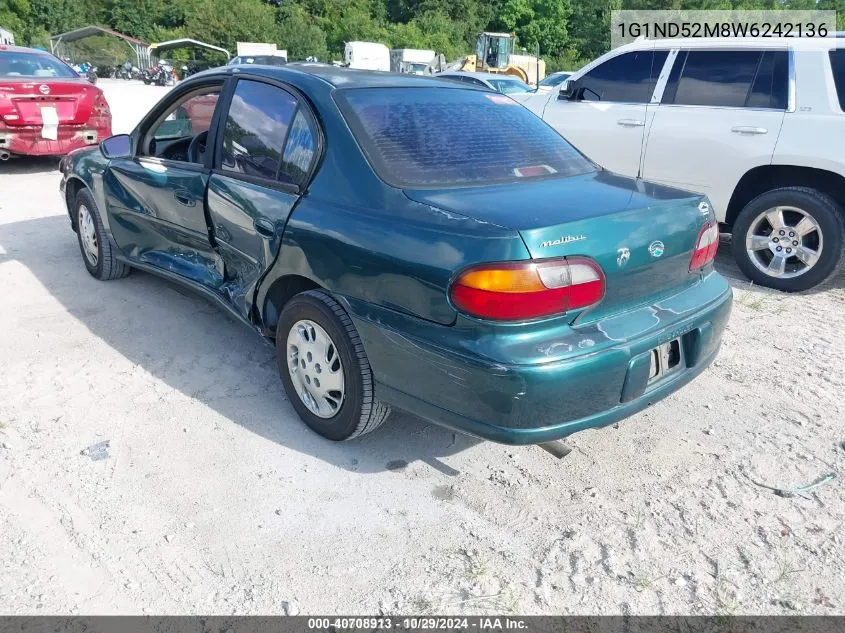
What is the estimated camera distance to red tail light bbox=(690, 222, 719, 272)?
2.95 m

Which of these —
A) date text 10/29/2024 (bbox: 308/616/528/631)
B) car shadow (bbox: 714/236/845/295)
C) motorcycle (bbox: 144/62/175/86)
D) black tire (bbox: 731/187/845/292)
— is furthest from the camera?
motorcycle (bbox: 144/62/175/86)

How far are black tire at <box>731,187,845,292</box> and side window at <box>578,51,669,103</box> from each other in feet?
4.63

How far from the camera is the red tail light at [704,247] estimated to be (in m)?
2.95

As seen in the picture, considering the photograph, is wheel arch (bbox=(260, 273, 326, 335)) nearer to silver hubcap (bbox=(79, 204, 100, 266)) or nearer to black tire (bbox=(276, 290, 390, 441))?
black tire (bbox=(276, 290, 390, 441))

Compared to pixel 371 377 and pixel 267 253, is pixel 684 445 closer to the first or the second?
pixel 371 377

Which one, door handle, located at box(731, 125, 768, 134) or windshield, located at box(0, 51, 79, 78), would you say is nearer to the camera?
door handle, located at box(731, 125, 768, 134)

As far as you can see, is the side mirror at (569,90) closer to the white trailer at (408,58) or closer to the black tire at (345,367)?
the black tire at (345,367)

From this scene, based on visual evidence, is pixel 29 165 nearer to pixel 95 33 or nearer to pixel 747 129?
pixel 747 129

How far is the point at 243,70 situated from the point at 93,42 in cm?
6549

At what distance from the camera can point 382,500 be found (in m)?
2.79

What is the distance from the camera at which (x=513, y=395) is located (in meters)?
2.35

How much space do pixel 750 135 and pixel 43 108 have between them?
323 inches

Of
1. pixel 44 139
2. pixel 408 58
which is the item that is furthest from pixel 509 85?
pixel 408 58

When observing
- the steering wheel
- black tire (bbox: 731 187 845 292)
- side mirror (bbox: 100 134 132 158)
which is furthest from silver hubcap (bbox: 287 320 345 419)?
black tire (bbox: 731 187 845 292)
